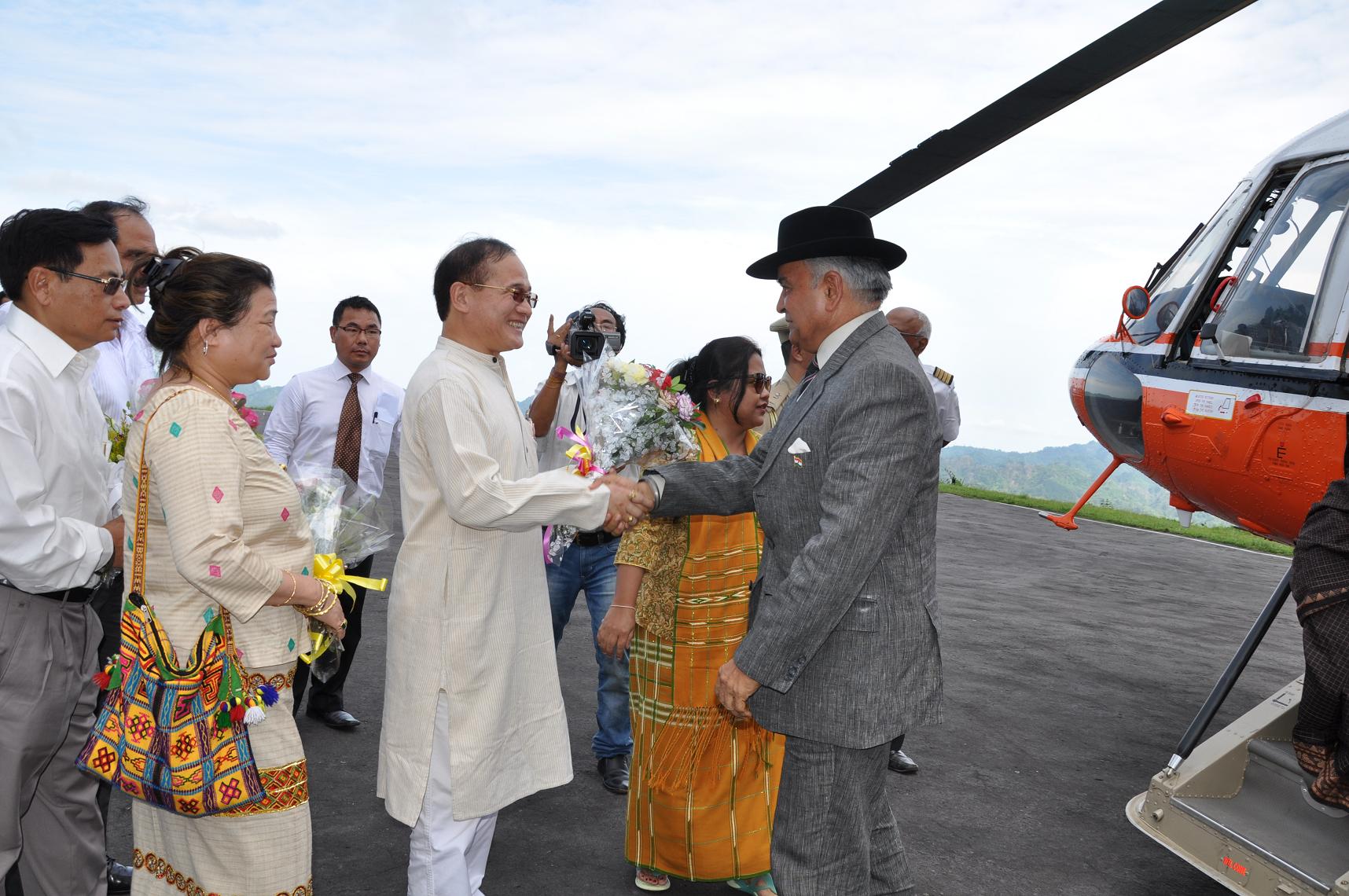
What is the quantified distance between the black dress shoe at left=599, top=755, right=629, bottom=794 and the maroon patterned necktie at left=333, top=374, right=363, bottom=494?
2.22 meters

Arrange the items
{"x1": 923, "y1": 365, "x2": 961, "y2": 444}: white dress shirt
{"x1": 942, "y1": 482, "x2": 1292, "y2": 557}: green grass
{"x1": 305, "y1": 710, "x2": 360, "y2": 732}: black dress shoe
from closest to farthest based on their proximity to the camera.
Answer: {"x1": 305, "y1": 710, "x2": 360, "y2": 732}: black dress shoe
{"x1": 923, "y1": 365, "x2": 961, "y2": 444}: white dress shirt
{"x1": 942, "y1": 482, "x2": 1292, "y2": 557}: green grass

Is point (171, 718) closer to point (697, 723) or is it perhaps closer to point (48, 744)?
point (48, 744)

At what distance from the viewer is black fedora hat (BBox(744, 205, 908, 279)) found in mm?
3104

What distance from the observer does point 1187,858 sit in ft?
13.2

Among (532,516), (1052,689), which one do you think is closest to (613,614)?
(532,516)

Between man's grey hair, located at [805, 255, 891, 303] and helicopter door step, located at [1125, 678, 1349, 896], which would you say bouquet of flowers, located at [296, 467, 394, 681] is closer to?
man's grey hair, located at [805, 255, 891, 303]

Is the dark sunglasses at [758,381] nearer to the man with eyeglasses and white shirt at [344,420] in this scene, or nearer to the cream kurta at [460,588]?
Answer: the cream kurta at [460,588]

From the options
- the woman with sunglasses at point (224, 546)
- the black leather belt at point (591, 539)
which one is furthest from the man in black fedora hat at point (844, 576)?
the black leather belt at point (591, 539)

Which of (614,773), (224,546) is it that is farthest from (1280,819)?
(224,546)

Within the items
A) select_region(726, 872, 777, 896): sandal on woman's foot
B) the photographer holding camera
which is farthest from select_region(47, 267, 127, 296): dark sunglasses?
select_region(726, 872, 777, 896): sandal on woman's foot

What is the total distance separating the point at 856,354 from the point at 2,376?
8.33 feet

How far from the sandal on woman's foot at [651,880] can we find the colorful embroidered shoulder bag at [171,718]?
192 cm

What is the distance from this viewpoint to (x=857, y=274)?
317 centimetres

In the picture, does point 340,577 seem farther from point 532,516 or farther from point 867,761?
point 867,761
